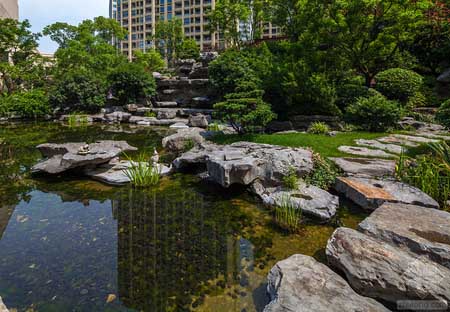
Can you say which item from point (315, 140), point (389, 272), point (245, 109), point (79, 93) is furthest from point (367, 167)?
point (79, 93)

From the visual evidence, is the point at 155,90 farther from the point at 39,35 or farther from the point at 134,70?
the point at 39,35

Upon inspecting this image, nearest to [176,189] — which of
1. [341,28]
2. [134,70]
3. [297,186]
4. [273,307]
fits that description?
[297,186]

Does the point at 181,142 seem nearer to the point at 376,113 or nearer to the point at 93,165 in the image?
the point at 93,165

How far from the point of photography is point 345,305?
276 centimetres

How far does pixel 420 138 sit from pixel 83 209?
421 inches

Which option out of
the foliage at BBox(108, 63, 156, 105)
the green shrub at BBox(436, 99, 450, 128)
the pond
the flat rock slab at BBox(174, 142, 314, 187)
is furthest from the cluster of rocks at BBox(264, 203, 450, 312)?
the foliage at BBox(108, 63, 156, 105)

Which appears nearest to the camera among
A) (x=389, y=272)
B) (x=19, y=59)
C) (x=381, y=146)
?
(x=389, y=272)

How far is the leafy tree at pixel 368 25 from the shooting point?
13234 mm

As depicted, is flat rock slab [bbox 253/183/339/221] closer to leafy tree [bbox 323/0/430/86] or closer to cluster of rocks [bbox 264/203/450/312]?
cluster of rocks [bbox 264/203/450/312]

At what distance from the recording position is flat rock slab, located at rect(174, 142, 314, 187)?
6.45 meters

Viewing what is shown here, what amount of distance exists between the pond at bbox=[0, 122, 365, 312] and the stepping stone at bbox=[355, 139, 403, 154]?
142 inches

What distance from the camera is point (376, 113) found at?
11.3m

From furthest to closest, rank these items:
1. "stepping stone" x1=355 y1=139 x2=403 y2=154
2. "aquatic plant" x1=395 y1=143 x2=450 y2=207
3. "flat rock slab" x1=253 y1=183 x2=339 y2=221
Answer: "stepping stone" x1=355 y1=139 x2=403 y2=154, "aquatic plant" x1=395 y1=143 x2=450 y2=207, "flat rock slab" x1=253 y1=183 x2=339 y2=221

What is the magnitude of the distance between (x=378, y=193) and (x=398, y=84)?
9.78m
